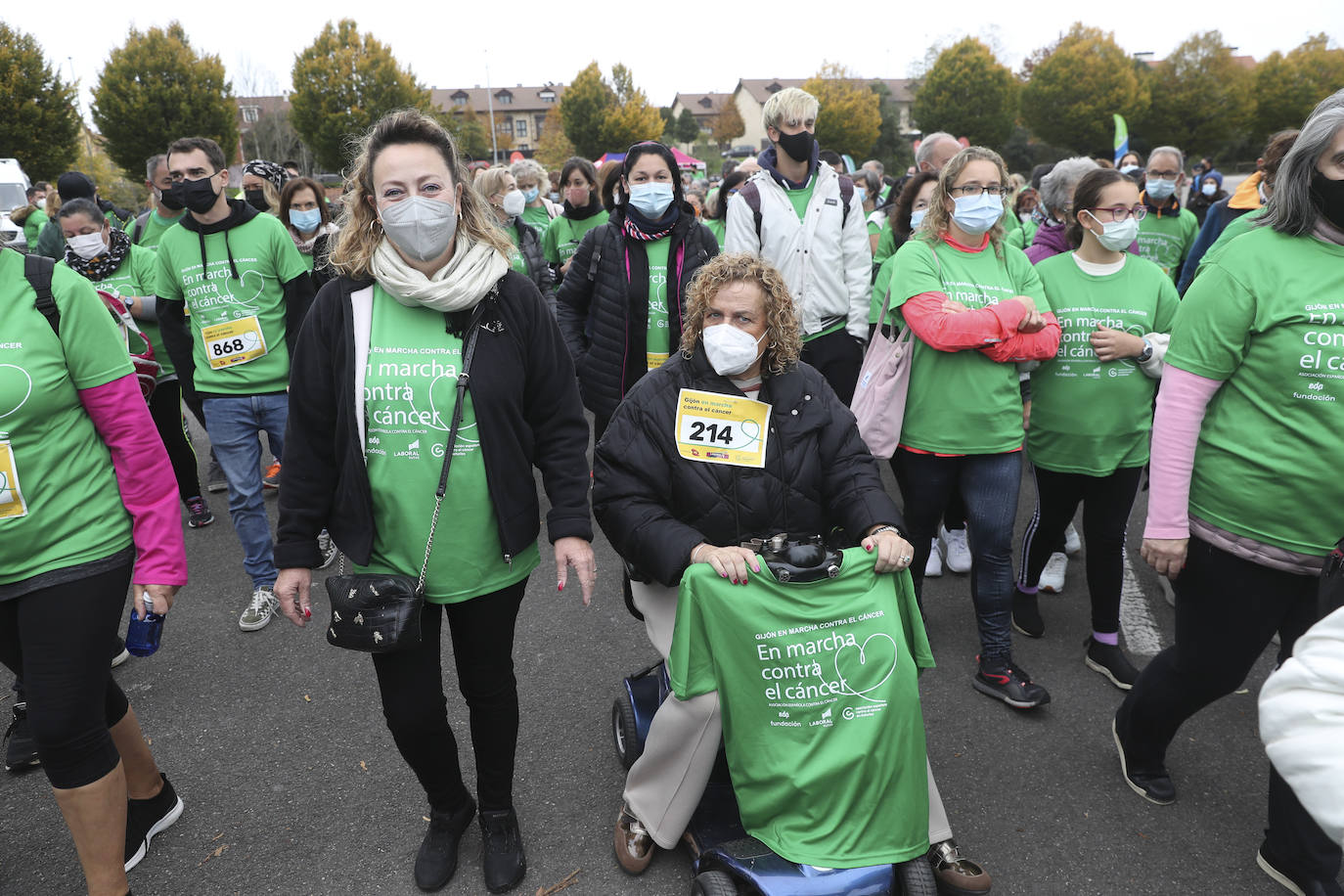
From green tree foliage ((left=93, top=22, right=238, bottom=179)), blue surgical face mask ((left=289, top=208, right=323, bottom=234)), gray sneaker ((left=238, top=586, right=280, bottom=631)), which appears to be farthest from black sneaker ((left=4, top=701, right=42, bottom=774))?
green tree foliage ((left=93, top=22, right=238, bottom=179))

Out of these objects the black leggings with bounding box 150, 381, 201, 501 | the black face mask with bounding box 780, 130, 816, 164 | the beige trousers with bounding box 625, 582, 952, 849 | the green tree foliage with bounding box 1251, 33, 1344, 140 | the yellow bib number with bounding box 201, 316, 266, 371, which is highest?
the green tree foliage with bounding box 1251, 33, 1344, 140

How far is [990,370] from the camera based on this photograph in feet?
11.2

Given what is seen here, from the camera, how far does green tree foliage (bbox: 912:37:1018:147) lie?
4512 centimetres

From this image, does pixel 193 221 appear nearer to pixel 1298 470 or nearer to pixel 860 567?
pixel 860 567

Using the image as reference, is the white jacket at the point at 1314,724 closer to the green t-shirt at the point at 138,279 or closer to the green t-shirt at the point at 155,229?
the green t-shirt at the point at 138,279

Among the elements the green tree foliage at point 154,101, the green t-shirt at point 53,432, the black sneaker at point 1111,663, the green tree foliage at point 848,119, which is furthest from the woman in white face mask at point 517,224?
the green tree foliage at point 848,119

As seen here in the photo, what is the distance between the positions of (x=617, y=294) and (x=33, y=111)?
106ft

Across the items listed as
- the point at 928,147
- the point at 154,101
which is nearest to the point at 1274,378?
the point at 928,147

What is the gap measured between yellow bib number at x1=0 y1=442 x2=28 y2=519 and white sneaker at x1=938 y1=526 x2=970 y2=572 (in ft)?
13.3

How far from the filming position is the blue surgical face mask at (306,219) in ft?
19.0

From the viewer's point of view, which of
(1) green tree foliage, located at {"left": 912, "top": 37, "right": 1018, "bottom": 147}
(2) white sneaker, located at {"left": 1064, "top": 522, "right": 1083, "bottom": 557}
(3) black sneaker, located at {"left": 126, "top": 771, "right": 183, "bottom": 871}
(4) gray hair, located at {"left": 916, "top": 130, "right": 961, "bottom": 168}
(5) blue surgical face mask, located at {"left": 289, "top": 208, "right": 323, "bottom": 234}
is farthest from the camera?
(1) green tree foliage, located at {"left": 912, "top": 37, "right": 1018, "bottom": 147}

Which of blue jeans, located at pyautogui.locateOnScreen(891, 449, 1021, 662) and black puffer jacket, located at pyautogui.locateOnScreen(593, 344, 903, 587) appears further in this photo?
blue jeans, located at pyautogui.locateOnScreen(891, 449, 1021, 662)

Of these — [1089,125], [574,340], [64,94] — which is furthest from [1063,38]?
[574,340]

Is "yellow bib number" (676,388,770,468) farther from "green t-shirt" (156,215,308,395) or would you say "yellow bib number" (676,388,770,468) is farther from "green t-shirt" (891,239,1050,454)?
"green t-shirt" (156,215,308,395)
